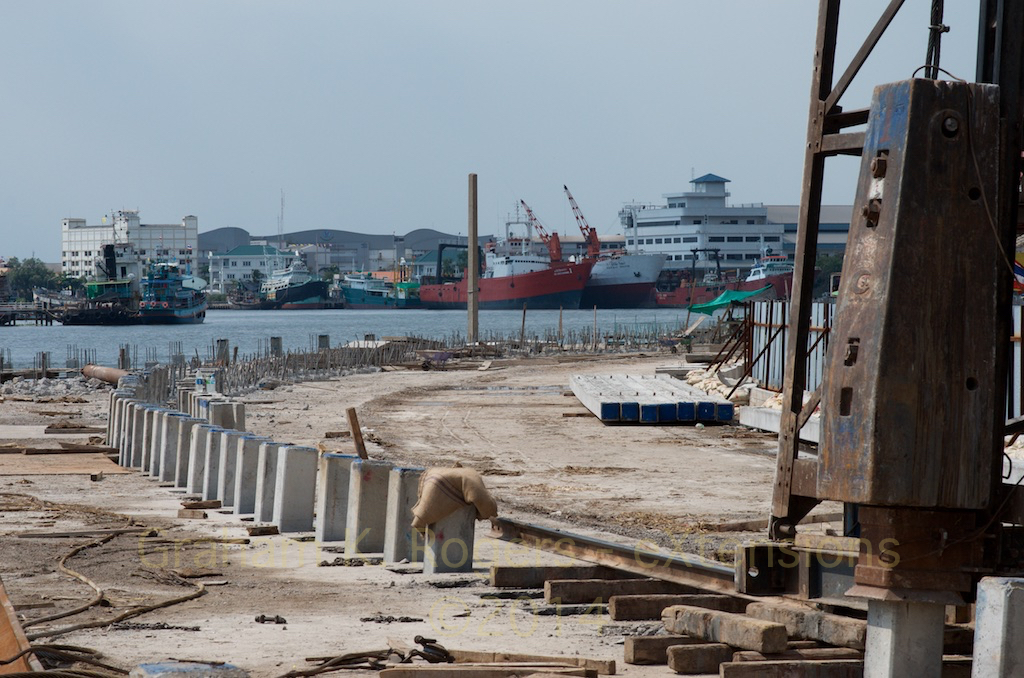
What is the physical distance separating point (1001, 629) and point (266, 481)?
9.11 meters

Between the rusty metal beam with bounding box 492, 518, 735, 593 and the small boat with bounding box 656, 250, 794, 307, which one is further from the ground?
the small boat with bounding box 656, 250, 794, 307

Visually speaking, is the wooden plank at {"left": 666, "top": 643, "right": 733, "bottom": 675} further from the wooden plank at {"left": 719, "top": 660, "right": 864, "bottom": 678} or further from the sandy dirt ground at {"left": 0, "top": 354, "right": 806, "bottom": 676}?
the wooden plank at {"left": 719, "top": 660, "right": 864, "bottom": 678}

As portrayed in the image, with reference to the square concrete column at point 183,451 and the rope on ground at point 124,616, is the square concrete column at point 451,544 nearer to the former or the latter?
the rope on ground at point 124,616

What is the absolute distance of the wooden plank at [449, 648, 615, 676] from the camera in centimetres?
684

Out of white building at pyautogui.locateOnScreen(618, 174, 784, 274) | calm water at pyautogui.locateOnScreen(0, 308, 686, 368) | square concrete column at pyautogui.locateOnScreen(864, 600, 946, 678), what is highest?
white building at pyautogui.locateOnScreen(618, 174, 784, 274)

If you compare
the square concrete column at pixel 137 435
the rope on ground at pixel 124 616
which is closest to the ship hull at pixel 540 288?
the square concrete column at pixel 137 435

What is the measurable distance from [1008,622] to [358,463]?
7.00m

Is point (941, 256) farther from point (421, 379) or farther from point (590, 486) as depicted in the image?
point (421, 379)

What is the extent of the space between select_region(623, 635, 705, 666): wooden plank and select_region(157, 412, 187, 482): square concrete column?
35.4 feet

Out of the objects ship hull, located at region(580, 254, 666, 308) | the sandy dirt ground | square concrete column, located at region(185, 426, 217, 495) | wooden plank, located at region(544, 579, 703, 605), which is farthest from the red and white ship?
wooden plank, located at region(544, 579, 703, 605)

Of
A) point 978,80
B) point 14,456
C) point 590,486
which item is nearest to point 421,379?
point 14,456

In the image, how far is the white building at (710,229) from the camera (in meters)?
166

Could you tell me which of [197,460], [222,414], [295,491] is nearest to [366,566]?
[295,491]

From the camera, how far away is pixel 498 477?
17.5 metres
